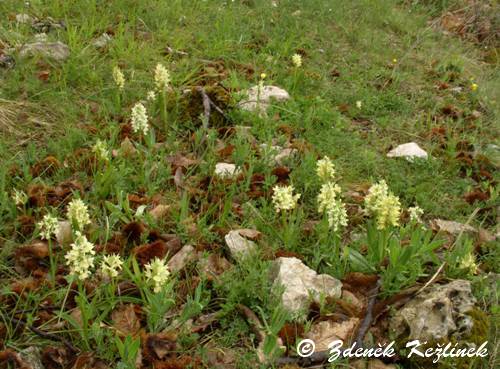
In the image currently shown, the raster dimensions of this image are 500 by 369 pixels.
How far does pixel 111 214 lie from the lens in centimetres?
276

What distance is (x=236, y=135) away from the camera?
3.67m

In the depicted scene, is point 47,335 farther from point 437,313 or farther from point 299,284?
point 437,313

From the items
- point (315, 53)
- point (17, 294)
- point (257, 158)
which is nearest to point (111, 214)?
point (17, 294)

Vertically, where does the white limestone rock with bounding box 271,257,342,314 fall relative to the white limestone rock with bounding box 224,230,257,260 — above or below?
above

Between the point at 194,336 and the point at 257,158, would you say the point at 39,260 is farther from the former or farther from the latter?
the point at 257,158

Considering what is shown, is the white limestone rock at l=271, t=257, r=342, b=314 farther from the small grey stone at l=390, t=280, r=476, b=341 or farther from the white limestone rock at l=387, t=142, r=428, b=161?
the white limestone rock at l=387, t=142, r=428, b=161

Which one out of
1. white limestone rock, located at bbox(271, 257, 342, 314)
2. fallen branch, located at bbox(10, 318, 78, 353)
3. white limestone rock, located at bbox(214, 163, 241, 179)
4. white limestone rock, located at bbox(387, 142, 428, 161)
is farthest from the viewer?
white limestone rock, located at bbox(387, 142, 428, 161)

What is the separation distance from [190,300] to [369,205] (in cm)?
99

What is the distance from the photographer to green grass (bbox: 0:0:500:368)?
8.07 ft

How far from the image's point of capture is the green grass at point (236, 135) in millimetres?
2459

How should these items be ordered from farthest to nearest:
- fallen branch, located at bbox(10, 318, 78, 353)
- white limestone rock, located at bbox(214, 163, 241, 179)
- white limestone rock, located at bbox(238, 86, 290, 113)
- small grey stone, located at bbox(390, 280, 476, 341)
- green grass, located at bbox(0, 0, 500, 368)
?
white limestone rock, located at bbox(238, 86, 290, 113)
white limestone rock, located at bbox(214, 163, 241, 179)
green grass, located at bbox(0, 0, 500, 368)
small grey stone, located at bbox(390, 280, 476, 341)
fallen branch, located at bbox(10, 318, 78, 353)

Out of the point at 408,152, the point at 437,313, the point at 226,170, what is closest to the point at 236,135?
the point at 226,170

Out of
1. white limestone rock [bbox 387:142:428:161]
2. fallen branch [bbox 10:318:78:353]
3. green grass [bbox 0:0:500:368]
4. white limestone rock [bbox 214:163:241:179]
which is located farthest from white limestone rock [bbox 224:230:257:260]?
white limestone rock [bbox 387:142:428:161]

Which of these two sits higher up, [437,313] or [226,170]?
[437,313]
